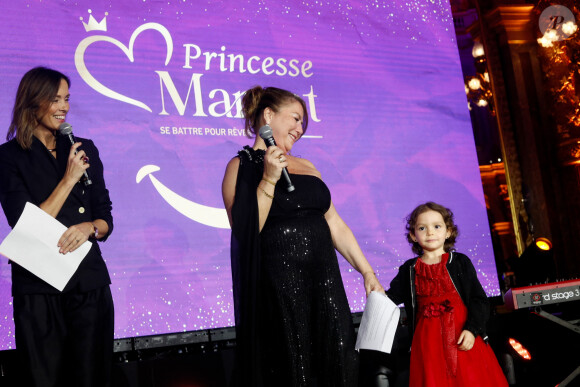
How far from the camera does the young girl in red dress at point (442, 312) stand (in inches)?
110

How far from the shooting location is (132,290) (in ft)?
10.6

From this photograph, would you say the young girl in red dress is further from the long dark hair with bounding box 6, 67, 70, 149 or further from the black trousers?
the long dark hair with bounding box 6, 67, 70, 149

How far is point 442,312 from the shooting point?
9.41ft

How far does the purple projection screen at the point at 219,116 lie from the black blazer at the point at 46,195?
2.22 feet

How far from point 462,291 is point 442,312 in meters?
0.13

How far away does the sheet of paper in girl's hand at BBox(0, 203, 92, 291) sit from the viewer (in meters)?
2.32

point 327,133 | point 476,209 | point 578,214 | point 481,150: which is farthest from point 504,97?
point 481,150

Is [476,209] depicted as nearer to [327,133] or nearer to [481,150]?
[327,133]

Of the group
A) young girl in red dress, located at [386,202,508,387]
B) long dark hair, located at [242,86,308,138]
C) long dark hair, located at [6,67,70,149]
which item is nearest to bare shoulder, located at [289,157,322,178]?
long dark hair, located at [242,86,308,138]

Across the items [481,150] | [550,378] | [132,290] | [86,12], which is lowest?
[550,378]

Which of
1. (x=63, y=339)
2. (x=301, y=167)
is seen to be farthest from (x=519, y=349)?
(x=63, y=339)

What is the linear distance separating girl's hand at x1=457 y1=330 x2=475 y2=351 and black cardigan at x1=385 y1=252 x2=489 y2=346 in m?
0.02

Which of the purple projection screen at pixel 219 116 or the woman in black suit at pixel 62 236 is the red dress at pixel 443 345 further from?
the woman in black suit at pixel 62 236

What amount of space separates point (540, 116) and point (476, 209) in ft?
10.3
